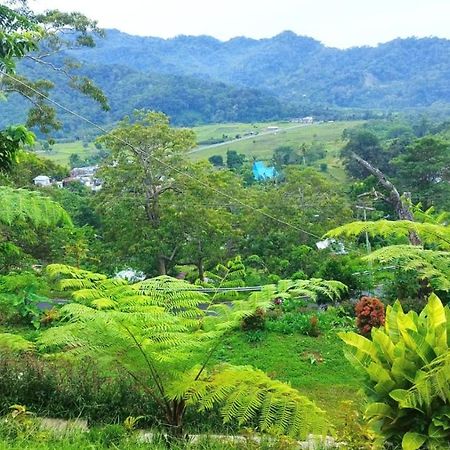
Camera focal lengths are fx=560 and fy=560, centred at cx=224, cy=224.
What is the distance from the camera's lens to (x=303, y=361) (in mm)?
8094

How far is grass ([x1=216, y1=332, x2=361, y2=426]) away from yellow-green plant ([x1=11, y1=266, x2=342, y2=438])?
2972 millimetres

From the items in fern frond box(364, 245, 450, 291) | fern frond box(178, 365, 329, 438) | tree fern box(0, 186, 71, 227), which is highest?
tree fern box(0, 186, 71, 227)

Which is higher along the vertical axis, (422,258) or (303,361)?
(422,258)

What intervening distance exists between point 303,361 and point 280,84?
166 m

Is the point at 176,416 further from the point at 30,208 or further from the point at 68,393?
the point at 30,208

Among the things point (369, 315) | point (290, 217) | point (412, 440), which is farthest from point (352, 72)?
point (412, 440)

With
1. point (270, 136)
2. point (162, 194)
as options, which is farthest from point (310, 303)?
point (270, 136)

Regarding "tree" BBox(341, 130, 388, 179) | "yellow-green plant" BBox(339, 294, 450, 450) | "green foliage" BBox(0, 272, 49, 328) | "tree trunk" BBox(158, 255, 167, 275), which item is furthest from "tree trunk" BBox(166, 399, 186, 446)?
"tree" BBox(341, 130, 388, 179)

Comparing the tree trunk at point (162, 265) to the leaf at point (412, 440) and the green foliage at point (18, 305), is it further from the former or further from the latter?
the leaf at point (412, 440)

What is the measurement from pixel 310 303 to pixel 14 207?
330 inches

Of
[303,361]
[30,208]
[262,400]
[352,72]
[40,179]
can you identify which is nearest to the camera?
[262,400]

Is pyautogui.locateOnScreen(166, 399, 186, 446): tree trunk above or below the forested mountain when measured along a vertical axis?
below

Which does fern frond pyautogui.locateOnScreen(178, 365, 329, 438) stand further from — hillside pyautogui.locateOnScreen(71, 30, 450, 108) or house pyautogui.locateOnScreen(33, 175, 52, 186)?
hillside pyautogui.locateOnScreen(71, 30, 450, 108)

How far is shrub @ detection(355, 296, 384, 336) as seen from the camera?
830 cm
